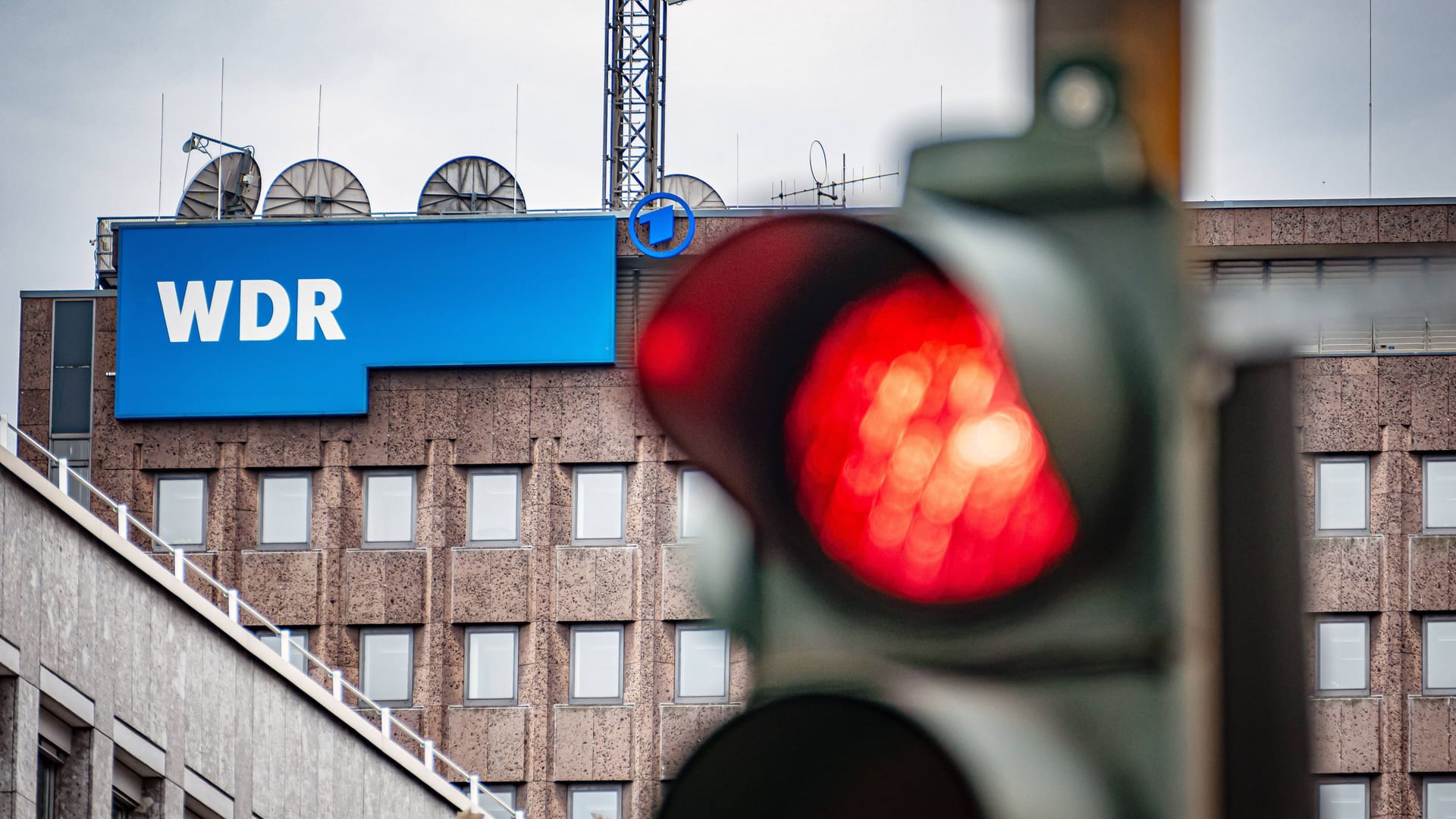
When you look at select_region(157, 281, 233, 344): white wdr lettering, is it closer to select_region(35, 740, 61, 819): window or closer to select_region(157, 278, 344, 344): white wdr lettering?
select_region(157, 278, 344, 344): white wdr lettering

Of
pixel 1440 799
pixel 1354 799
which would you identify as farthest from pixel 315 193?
pixel 1440 799

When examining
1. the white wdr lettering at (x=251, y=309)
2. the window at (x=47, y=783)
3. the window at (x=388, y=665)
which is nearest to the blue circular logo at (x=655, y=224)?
the white wdr lettering at (x=251, y=309)

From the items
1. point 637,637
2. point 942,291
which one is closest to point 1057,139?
point 942,291

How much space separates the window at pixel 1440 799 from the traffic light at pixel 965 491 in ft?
111

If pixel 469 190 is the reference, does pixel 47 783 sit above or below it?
below

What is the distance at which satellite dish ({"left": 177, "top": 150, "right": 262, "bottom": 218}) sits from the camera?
3709cm

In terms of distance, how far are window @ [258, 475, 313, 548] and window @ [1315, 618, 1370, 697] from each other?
17045 mm

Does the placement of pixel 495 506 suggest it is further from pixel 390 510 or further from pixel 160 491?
pixel 160 491

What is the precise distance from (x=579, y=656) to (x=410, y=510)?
12.3ft

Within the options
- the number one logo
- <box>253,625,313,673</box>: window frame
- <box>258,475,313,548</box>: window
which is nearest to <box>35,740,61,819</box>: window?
<box>253,625,313,673</box>: window frame

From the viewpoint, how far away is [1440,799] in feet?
110

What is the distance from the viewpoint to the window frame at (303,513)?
113 ft

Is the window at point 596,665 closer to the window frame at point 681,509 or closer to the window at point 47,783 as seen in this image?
the window frame at point 681,509

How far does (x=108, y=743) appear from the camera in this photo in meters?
22.8
